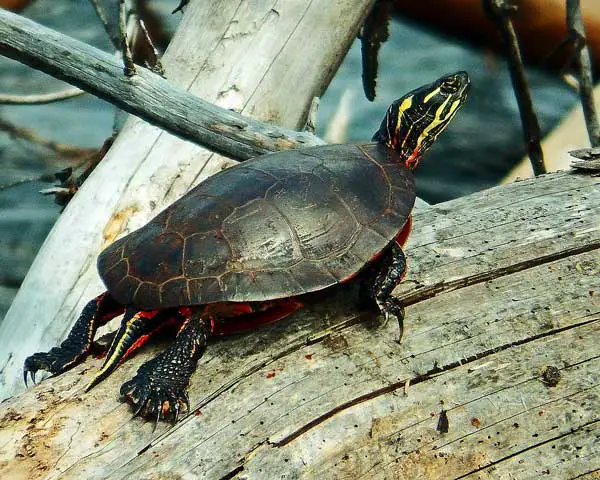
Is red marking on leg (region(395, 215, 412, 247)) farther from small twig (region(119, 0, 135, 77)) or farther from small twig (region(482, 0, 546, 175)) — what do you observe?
small twig (region(482, 0, 546, 175))

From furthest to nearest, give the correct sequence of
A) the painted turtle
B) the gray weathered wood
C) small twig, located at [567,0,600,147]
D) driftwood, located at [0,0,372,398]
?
small twig, located at [567,0,600,147] → driftwood, located at [0,0,372,398] → the gray weathered wood → the painted turtle

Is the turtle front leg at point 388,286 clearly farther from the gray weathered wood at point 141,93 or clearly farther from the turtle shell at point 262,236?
the gray weathered wood at point 141,93

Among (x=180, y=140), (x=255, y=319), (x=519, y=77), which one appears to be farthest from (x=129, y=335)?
(x=519, y=77)

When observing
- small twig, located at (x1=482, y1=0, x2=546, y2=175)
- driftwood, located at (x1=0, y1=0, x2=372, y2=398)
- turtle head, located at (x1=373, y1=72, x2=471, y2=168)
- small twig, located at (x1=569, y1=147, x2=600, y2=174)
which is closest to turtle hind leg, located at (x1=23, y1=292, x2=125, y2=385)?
driftwood, located at (x1=0, y1=0, x2=372, y2=398)

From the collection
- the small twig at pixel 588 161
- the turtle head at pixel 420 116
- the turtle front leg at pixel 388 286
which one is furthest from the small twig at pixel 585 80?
the turtle front leg at pixel 388 286

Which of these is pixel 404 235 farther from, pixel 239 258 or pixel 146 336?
pixel 146 336
